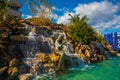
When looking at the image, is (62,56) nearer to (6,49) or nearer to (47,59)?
(47,59)

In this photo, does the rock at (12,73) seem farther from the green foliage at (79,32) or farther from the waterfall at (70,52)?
the green foliage at (79,32)

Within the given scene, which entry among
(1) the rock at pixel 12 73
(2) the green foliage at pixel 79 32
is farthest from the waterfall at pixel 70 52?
(1) the rock at pixel 12 73

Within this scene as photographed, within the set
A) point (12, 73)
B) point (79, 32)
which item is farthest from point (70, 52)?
point (12, 73)

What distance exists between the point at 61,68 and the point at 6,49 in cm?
492

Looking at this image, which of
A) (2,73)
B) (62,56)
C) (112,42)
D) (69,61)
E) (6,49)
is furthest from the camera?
(112,42)

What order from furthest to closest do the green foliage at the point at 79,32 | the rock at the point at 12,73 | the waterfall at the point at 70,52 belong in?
1. the green foliage at the point at 79,32
2. the waterfall at the point at 70,52
3. the rock at the point at 12,73

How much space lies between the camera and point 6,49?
52.2ft

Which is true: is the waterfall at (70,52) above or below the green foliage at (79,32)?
below

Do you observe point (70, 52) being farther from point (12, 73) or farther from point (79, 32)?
point (12, 73)

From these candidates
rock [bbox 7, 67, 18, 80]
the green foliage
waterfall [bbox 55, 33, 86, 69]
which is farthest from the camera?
the green foliage

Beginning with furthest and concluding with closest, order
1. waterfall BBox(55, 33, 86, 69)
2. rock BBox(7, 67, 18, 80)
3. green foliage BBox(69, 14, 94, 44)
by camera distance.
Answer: green foliage BBox(69, 14, 94, 44), waterfall BBox(55, 33, 86, 69), rock BBox(7, 67, 18, 80)

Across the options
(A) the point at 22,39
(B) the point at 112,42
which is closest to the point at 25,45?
(A) the point at 22,39

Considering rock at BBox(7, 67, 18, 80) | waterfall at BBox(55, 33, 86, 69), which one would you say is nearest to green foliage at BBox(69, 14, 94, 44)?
waterfall at BBox(55, 33, 86, 69)

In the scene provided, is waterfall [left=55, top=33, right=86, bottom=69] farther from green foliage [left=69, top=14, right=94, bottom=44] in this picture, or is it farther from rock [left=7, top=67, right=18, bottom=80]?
rock [left=7, top=67, right=18, bottom=80]
